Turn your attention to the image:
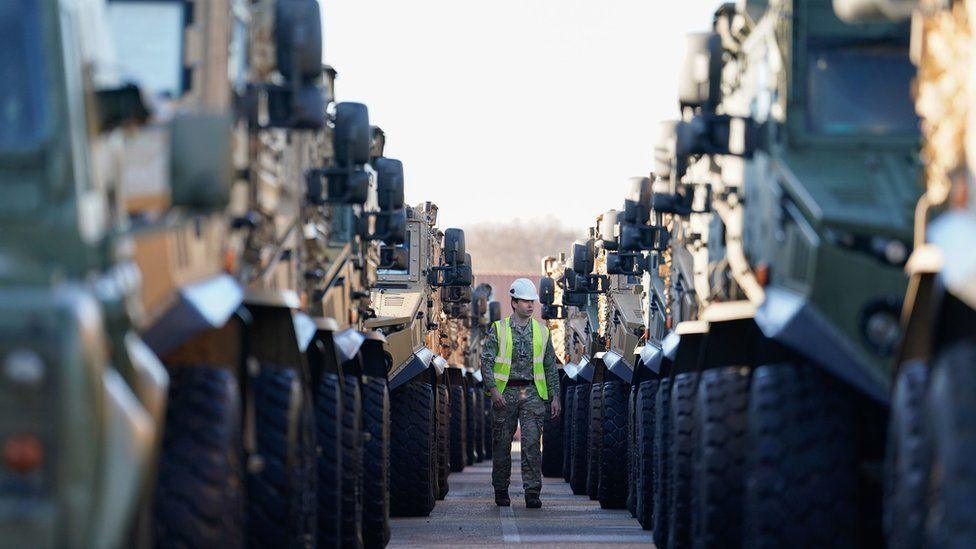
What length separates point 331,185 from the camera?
36.4ft

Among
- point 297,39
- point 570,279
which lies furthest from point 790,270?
point 570,279

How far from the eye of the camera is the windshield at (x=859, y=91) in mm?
8695

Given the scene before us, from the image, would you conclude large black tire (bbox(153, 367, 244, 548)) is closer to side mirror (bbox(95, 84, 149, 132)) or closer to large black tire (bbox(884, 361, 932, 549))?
side mirror (bbox(95, 84, 149, 132))

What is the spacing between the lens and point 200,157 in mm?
5410

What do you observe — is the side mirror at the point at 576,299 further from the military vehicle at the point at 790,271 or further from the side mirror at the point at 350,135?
Result: the side mirror at the point at 350,135

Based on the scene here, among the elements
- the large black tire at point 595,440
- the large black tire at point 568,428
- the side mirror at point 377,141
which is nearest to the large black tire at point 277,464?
the side mirror at point 377,141

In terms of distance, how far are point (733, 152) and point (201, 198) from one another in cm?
435

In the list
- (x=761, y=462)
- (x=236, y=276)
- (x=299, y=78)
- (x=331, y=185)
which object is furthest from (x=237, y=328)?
(x=331, y=185)

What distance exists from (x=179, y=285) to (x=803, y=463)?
9.14ft

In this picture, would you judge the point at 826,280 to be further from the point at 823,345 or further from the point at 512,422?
the point at 512,422

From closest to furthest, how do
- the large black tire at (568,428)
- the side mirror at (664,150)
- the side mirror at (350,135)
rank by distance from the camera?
the side mirror at (350,135)
the side mirror at (664,150)
the large black tire at (568,428)

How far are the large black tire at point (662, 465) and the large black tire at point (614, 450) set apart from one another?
4.66 m

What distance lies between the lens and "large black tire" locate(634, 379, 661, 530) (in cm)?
1415

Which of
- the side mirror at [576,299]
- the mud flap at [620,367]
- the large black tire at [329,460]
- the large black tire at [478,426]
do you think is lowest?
the large black tire at [478,426]
